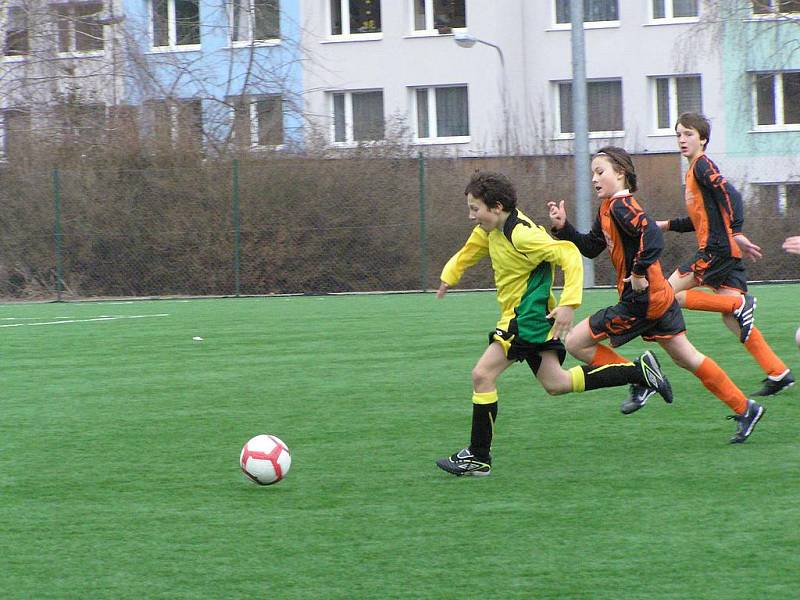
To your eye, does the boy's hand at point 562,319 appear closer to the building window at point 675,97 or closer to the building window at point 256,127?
the building window at point 256,127

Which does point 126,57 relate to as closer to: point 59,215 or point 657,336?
point 59,215

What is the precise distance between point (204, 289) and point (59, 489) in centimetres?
1576

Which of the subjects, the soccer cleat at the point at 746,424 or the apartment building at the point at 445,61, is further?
the apartment building at the point at 445,61

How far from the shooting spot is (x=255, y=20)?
3127cm

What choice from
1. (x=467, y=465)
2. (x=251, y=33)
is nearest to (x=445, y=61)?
(x=251, y=33)

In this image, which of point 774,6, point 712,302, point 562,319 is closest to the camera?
point 562,319

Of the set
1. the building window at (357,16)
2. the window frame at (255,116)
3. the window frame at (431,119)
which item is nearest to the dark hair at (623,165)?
the window frame at (255,116)

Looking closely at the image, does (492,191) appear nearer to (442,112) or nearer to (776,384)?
(776,384)

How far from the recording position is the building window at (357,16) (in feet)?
122

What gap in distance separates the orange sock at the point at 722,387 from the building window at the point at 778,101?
2976 cm

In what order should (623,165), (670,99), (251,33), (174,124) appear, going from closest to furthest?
1. (623,165)
2. (174,124)
3. (251,33)
4. (670,99)

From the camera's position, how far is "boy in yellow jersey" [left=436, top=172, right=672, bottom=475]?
612 cm

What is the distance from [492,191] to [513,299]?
21.2 inches

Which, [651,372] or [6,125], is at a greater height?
[6,125]
